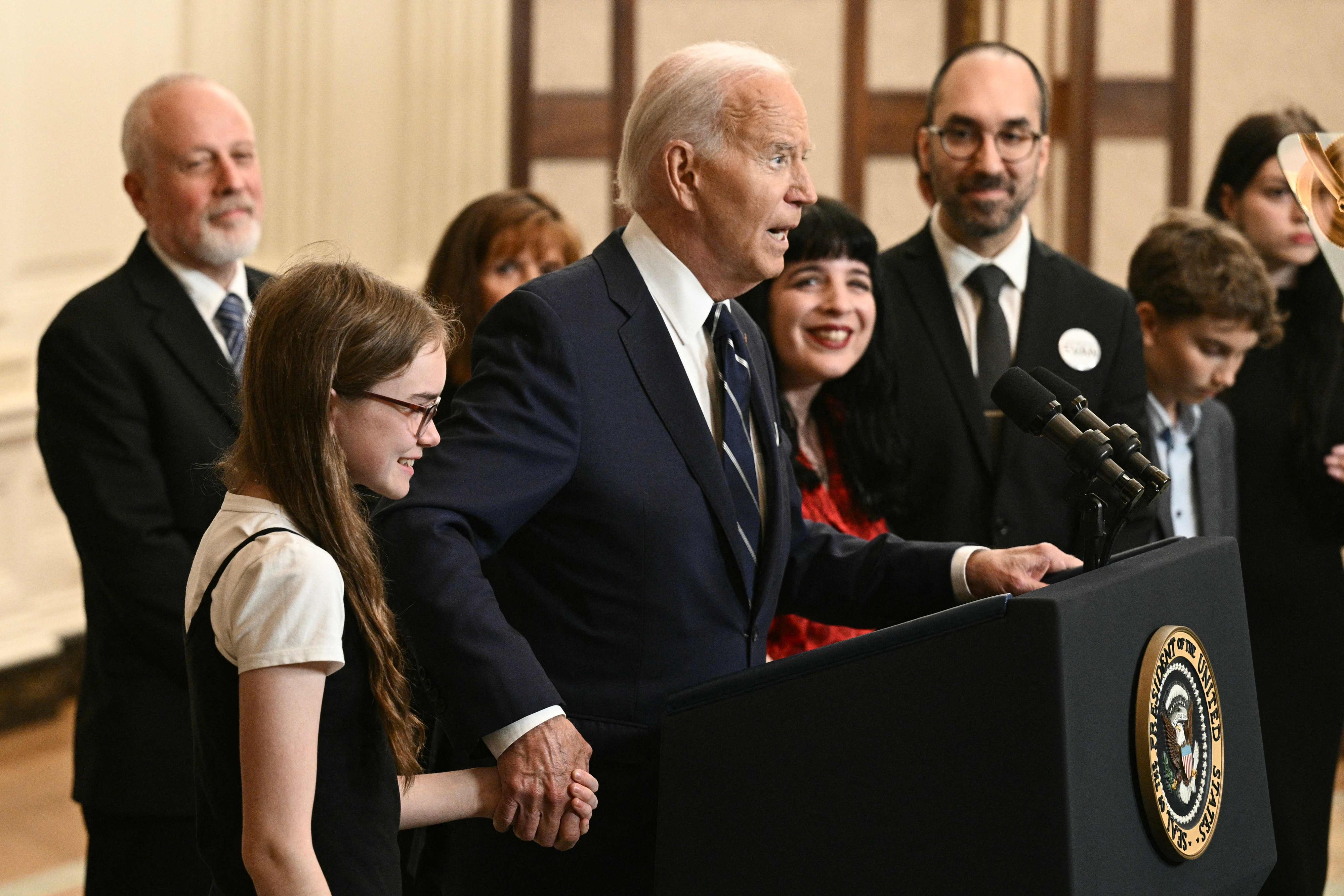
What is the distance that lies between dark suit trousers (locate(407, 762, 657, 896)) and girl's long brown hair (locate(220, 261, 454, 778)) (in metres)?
0.33

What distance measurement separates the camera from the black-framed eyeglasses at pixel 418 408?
1.46 meters

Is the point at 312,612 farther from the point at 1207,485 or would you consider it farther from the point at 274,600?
the point at 1207,485

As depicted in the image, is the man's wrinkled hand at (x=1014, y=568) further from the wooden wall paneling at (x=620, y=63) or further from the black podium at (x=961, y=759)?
the wooden wall paneling at (x=620, y=63)

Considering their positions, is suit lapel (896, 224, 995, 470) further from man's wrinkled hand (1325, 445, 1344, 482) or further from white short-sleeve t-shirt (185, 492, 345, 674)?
white short-sleeve t-shirt (185, 492, 345, 674)

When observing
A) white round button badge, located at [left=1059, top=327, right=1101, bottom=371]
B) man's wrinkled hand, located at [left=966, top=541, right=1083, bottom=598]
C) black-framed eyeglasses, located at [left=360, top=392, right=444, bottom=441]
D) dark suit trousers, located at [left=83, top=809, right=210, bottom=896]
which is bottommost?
dark suit trousers, located at [left=83, top=809, right=210, bottom=896]

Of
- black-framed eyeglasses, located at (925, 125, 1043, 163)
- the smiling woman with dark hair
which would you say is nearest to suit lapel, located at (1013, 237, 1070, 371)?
black-framed eyeglasses, located at (925, 125, 1043, 163)

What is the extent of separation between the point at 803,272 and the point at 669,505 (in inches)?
35.9

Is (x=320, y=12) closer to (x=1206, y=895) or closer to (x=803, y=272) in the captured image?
(x=803, y=272)

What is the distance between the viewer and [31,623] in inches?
204

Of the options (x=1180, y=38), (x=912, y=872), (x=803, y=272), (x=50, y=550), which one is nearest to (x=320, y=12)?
(x=50, y=550)

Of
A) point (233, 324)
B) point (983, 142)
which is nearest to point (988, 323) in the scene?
point (983, 142)

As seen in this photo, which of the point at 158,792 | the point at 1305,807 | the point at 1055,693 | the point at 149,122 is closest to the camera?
the point at 1055,693

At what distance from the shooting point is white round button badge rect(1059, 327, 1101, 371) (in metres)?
2.62

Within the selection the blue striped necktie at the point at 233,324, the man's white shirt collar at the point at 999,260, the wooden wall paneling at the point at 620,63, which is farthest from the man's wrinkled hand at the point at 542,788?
the wooden wall paneling at the point at 620,63
